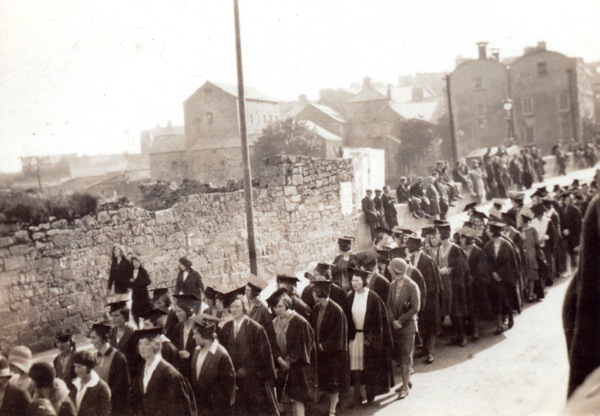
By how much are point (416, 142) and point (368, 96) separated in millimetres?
5997

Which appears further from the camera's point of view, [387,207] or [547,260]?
[387,207]

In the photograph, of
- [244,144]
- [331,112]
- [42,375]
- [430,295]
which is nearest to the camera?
[42,375]

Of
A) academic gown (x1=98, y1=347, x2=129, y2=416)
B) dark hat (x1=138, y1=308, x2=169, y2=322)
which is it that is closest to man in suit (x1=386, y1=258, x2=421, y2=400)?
dark hat (x1=138, y1=308, x2=169, y2=322)

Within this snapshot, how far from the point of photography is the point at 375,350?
22.8 feet

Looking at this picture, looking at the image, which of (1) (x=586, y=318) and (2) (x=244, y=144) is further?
(2) (x=244, y=144)

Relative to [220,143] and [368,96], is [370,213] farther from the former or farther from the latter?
[368,96]

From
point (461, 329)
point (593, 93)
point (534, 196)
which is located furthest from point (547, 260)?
point (593, 93)

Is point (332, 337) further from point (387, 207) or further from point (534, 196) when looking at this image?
point (387, 207)

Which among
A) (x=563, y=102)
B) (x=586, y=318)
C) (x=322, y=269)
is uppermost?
(x=563, y=102)

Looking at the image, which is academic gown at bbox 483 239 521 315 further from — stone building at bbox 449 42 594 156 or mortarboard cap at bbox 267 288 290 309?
stone building at bbox 449 42 594 156

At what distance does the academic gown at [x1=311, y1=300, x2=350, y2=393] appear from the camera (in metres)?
6.54

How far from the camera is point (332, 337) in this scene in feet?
21.5

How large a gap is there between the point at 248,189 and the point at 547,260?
20.1 feet

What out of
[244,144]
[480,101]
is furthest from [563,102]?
[244,144]
